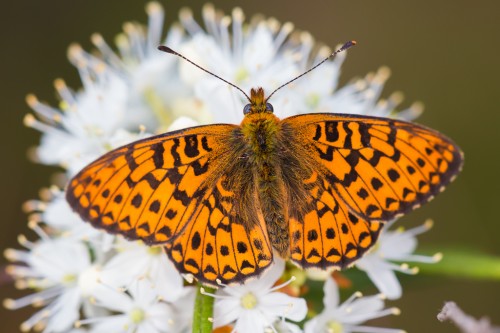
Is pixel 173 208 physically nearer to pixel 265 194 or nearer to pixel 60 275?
pixel 265 194

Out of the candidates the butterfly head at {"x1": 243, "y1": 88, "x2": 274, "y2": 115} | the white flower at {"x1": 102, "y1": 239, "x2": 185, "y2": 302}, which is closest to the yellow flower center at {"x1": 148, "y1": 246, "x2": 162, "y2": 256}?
the white flower at {"x1": 102, "y1": 239, "x2": 185, "y2": 302}

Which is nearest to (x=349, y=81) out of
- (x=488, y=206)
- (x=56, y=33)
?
(x=488, y=206)

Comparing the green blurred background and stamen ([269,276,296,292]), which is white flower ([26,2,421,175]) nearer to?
stamen ([269,276,296,292])

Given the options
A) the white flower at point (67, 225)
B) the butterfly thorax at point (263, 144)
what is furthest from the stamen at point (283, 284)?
the white flower at point (67, 225)

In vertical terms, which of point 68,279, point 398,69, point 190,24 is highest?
point 398,69

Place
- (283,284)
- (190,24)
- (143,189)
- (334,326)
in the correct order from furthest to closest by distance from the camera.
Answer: (190,24) → (334,326) → (283,284) → (143,189)

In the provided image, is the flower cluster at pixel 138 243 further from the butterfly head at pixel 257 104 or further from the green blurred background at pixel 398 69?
the green blurred background at pixel 398 69

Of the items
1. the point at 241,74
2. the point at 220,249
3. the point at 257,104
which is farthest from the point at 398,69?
the point at 220,249

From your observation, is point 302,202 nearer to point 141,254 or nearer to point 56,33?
point 141,254
